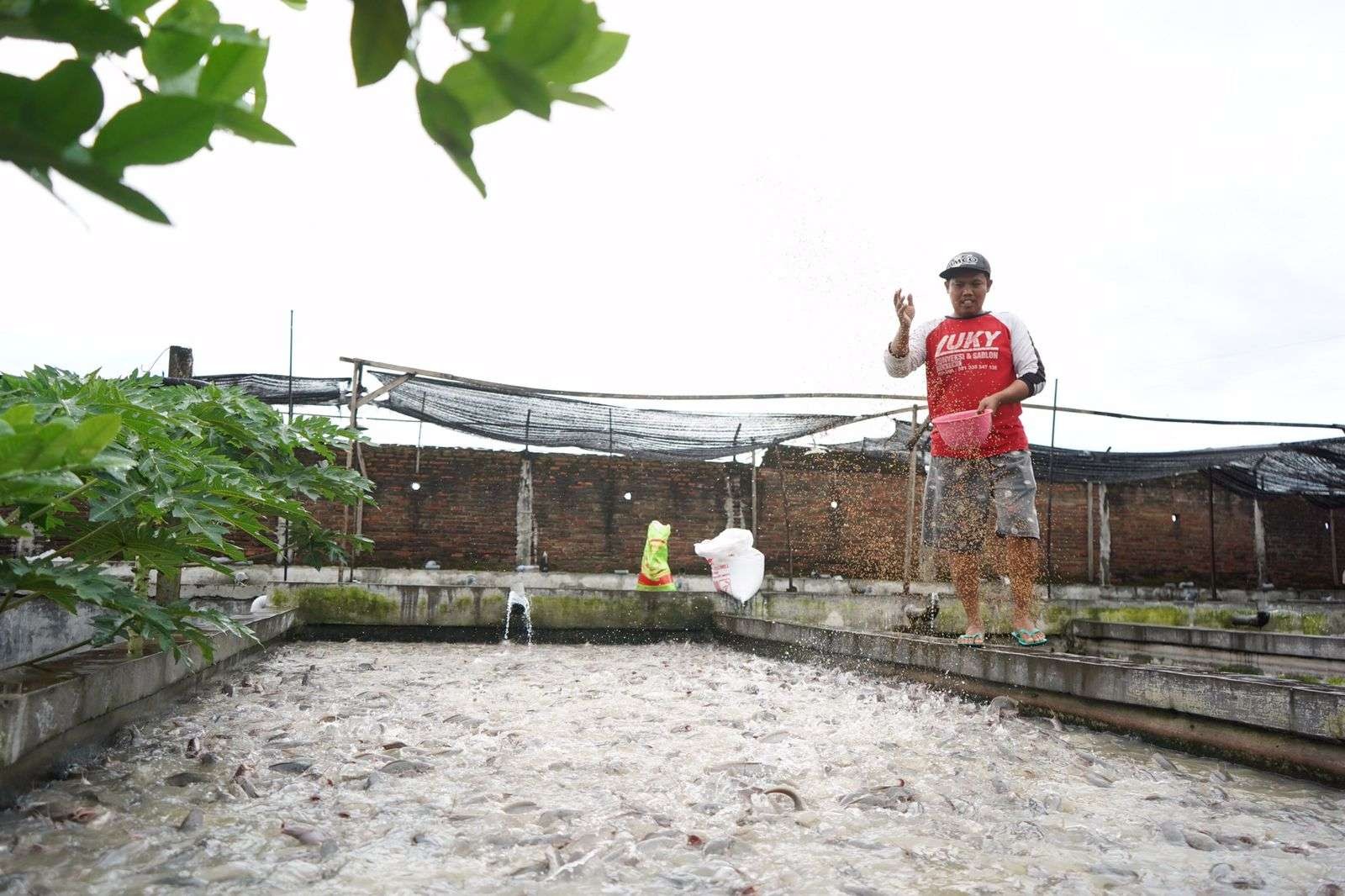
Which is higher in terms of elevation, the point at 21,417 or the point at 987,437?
the point at 987,437

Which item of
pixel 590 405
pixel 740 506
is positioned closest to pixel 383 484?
pixel 590 405

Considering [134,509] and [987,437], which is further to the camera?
[987,437]

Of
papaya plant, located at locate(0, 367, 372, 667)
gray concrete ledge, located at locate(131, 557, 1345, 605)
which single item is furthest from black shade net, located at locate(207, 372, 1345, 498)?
papaya plant, located at locate(0, 367, 372, 667)

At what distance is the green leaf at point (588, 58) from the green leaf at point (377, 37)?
0.09 meters

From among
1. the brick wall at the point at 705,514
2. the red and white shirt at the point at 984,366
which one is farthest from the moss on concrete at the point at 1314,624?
the red and white shirt at the point at 984,366

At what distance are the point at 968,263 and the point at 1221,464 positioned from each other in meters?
10.7

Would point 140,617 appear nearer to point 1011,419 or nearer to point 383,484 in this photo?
point 1011,419

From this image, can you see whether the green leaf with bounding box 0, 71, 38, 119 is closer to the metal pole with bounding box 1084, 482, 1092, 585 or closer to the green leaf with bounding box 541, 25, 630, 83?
the green leaf with bounding box 541, 25, 630, 83

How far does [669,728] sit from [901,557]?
32.6 feet

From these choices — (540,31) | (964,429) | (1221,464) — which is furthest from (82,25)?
(1221,464)

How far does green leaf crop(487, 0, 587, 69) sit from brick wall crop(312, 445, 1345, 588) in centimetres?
1090

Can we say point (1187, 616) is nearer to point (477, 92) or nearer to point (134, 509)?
point (134, 509)

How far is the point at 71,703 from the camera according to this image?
267 cm

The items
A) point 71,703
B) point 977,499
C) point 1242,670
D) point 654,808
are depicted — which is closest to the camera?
point 654,808
